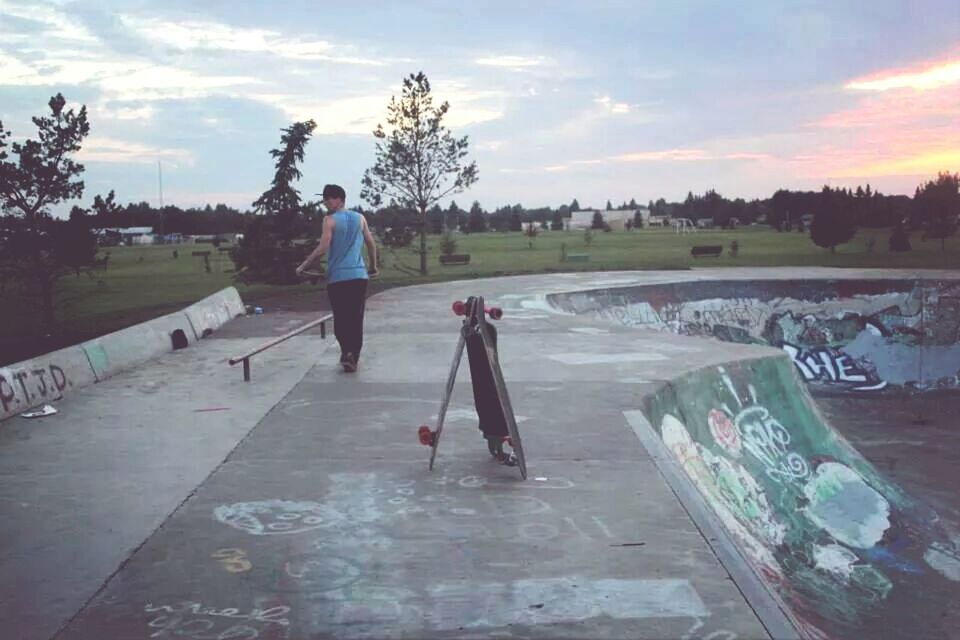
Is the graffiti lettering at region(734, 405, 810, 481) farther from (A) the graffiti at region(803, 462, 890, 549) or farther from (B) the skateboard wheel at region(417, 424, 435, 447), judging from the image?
(B) the skateboard wheel at region(417, 424, 435, 447)

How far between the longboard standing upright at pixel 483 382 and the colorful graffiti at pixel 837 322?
1490 centimetres

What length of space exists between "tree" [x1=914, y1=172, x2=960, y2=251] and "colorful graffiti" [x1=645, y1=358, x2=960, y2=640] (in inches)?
1133

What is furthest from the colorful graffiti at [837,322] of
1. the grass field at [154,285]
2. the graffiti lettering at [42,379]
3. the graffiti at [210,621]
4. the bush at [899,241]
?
the graffiti at [210,621]

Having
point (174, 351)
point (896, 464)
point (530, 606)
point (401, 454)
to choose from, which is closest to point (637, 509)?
point (530, 606)

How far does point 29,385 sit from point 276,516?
13.5ft

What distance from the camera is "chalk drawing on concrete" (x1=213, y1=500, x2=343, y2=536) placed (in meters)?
4.33

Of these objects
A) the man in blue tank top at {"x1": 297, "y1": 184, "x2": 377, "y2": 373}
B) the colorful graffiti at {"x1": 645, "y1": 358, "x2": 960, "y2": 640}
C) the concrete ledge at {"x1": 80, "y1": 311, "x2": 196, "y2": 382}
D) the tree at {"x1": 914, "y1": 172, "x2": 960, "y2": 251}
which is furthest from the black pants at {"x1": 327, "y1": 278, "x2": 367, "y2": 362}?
the tree at {"x1": 914, "y1": 172, "x2": 960, "y2": 251}

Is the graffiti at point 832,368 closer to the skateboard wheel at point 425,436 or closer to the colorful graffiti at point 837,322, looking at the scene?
the colorful graffiti at point 837,322

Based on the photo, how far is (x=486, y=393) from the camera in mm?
5406

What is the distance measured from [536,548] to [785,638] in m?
1.27

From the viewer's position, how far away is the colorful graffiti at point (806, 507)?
6.32 m

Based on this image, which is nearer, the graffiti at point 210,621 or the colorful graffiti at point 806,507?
the graffiti at point 210,621

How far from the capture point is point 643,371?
28.9ft

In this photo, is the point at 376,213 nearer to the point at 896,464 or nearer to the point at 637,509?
the point at 896,464
